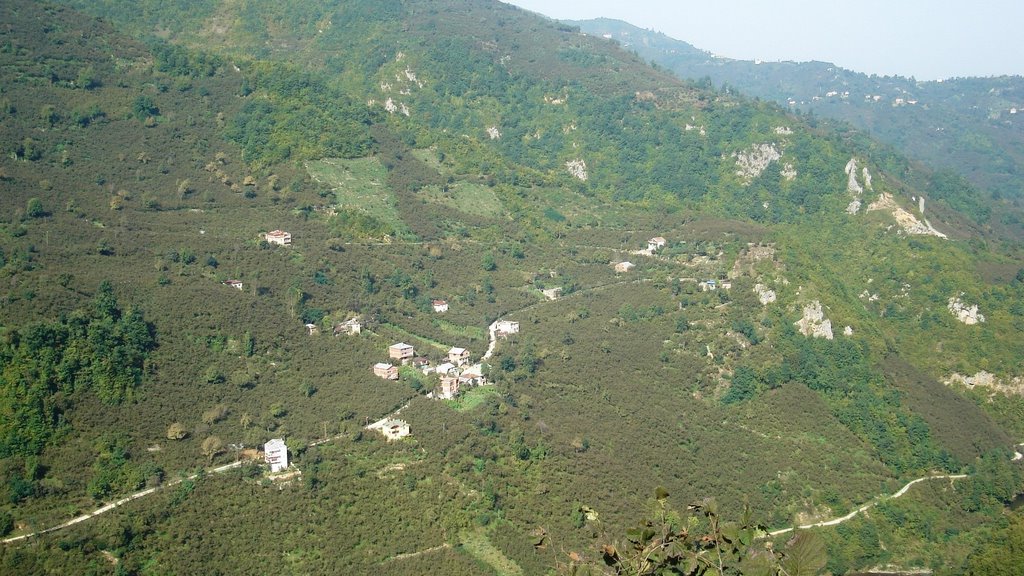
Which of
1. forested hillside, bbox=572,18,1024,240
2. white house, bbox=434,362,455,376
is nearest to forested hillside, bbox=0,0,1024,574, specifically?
white house, bbox=434,362,455,376

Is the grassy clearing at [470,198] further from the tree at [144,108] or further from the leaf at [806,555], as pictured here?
the leaf at [806,555]

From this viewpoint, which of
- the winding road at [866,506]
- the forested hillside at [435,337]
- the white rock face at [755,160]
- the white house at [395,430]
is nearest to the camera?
the forested hillside at [435,337]

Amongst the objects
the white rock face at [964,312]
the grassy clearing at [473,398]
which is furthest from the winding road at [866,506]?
the grassy clearing at [473,398]

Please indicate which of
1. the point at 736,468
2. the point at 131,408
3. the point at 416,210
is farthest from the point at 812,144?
the point at 131,408

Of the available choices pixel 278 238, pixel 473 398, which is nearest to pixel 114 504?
pixel 473 398

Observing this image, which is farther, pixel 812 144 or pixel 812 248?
pixel 812 144

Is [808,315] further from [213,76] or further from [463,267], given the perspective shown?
[213,76]

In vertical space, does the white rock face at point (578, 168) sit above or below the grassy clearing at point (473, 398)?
above
